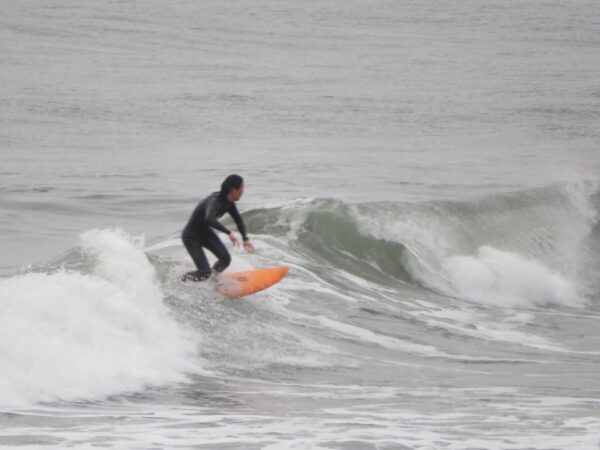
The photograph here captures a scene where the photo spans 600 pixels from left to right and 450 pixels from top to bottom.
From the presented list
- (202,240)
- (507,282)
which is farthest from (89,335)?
(507,282)

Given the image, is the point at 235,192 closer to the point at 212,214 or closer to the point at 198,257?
the point at 212,214

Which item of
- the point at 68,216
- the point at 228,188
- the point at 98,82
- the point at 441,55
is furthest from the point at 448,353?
the point at 441,55

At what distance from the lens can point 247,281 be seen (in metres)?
13.2

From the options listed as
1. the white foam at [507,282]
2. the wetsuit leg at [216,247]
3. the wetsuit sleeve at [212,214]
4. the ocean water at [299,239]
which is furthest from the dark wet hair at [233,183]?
the white foam at [507,282]

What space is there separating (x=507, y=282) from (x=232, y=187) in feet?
20.8

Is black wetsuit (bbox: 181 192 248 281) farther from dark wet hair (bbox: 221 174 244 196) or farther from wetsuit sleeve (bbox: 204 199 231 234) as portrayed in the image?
dark wet hair (bbox: 221 174 244 196)

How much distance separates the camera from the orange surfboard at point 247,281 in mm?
13055

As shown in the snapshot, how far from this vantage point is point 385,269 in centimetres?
1689

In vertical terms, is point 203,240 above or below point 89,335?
above

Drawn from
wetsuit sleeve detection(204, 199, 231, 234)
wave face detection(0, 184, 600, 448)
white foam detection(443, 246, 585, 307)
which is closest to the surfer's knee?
wave face detection(0, 184, 600, 448)

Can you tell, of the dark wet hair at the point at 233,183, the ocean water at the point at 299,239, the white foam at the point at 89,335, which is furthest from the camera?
the dark wet hair at the point at 233,183

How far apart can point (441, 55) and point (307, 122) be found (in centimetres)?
1365

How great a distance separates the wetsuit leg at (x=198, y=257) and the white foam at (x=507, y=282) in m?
4.79

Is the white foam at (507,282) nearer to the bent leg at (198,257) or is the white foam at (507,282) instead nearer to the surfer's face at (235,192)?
the bent leg at (198,257)
